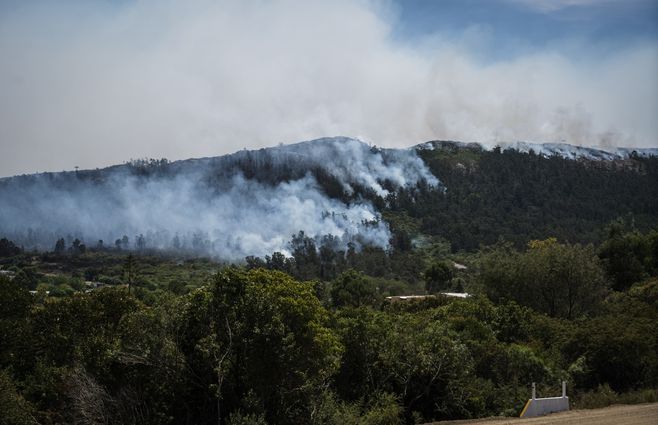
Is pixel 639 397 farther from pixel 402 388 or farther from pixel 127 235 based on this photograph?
pixel 127 235

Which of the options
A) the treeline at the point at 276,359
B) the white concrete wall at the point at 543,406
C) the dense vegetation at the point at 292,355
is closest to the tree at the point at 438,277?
the dense vegetation at the point at 292,355

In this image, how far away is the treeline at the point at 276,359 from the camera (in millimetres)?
26625

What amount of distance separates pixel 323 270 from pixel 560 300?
2360 inches

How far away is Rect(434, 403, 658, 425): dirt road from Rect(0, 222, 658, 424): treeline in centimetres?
232

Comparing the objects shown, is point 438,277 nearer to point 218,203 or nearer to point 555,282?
point 555,282

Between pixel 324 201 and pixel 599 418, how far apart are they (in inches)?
5186

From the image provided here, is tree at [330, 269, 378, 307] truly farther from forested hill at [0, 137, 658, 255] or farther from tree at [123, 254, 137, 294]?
forested hill at [0, 137, 658, 255]

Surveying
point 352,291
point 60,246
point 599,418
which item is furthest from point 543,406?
point 60,246

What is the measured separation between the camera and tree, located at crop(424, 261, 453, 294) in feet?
321

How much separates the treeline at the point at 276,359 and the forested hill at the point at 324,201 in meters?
96.7

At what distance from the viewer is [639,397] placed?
30.6 m

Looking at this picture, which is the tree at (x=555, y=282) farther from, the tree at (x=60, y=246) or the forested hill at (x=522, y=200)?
the tree at (x=60, y=246)

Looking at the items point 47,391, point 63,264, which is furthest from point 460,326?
point 63,264

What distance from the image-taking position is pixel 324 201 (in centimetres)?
15688
